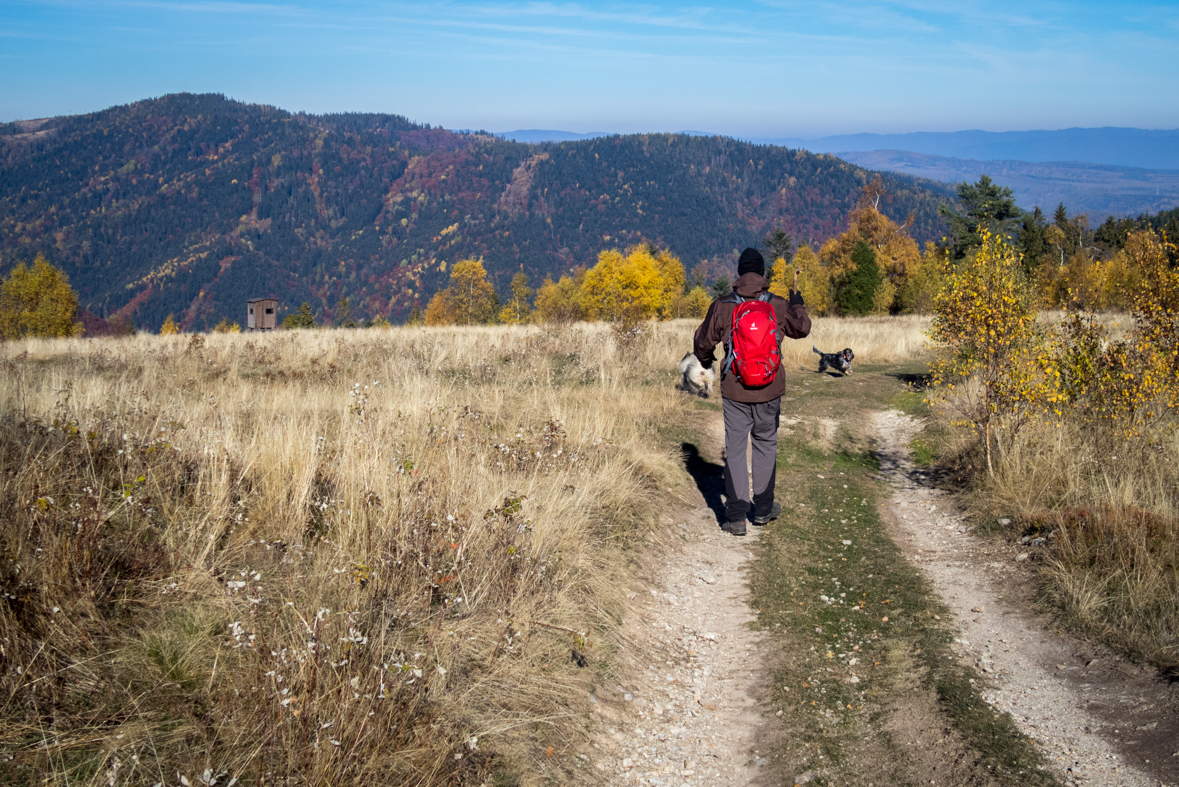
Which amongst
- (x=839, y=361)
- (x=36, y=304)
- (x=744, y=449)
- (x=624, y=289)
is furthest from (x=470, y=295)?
(x=744, y=449)

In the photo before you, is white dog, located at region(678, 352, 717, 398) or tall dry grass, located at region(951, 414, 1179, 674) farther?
white dog, located at region(678, 352, 717, 398)

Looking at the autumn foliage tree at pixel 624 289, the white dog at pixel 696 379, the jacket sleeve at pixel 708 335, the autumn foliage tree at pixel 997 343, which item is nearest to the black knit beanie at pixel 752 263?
the jacket sleeve at pixel 708 335

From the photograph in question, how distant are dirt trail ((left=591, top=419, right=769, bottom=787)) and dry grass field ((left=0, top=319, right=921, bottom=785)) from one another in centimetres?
21

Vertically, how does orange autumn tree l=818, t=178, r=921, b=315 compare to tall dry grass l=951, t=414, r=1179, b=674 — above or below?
above

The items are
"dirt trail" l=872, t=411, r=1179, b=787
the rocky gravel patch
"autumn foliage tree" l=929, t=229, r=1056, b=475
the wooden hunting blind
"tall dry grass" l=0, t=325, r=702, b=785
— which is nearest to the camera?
"tall dry grass" l=0, t=325, r=702, b=785

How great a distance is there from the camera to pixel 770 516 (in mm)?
6027

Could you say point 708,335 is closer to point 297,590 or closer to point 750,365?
point 750,365

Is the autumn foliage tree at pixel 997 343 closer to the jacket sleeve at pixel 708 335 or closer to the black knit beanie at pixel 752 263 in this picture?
the black knit beanie at pixel 752 263

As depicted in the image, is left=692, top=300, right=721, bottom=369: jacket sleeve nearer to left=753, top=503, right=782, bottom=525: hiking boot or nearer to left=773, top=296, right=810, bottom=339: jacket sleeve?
left=773, top=296, right=810, bottom=339: jacket sleeve

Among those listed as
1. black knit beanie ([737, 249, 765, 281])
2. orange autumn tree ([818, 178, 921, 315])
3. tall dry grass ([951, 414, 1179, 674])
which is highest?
orange autumn tree ([818, 178, 921, 315])

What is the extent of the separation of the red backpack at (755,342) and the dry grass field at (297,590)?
4.78 feet

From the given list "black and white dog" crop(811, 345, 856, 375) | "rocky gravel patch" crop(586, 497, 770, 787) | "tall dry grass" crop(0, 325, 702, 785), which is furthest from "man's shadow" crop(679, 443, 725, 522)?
"black and white dog" crop(811, 345, 856, 375)

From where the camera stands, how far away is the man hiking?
5305 millimetres

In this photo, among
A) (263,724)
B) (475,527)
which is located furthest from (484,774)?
(475,527)
